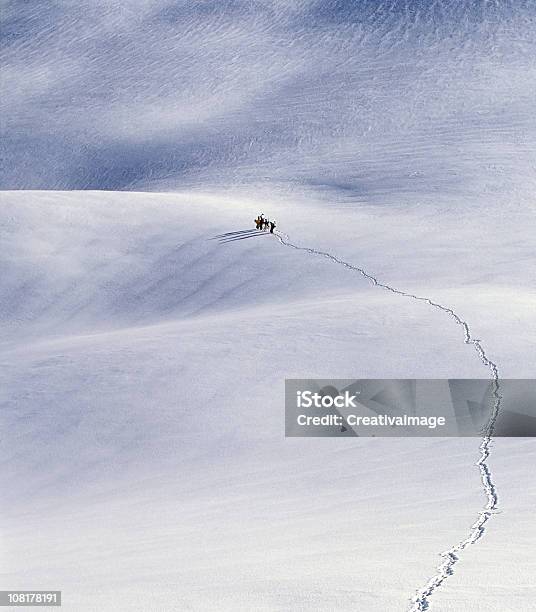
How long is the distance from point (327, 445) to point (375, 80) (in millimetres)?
→ 37651

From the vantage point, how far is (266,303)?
20.9 metres

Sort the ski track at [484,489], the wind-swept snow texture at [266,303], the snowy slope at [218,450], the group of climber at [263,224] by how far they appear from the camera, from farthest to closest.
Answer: the group of climber at [263,224]
the wind-swept snow texture at [266,303]
the snowy slope at [218,450]
the ski track at [484,489]

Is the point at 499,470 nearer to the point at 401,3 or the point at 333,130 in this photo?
the point at 333,130

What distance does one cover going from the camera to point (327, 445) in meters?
12.3

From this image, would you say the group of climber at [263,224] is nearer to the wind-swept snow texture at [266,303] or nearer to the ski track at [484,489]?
the wind-swept snow texture at [266,303]

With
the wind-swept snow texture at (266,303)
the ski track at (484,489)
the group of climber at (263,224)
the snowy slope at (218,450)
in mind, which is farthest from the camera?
the group of climber at (263,224)

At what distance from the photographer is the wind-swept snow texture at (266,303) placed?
8234mm

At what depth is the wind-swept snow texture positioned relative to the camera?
324 inches

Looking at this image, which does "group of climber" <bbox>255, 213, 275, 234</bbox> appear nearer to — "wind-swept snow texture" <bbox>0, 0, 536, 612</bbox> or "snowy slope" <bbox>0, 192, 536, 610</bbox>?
"wind-swept snow texture" <bbox>0, 0, 536, 612</bbox>

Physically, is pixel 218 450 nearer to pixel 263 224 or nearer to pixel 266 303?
pixel 266 303

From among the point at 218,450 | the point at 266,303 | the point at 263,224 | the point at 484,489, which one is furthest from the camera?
the point at 263,224

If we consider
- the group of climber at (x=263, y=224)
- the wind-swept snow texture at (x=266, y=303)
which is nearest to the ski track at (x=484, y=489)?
the wind-swept snow texture at (x=266, y=303)

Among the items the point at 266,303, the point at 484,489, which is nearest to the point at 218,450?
the point at 484,489

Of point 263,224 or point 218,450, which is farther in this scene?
point 263,224
